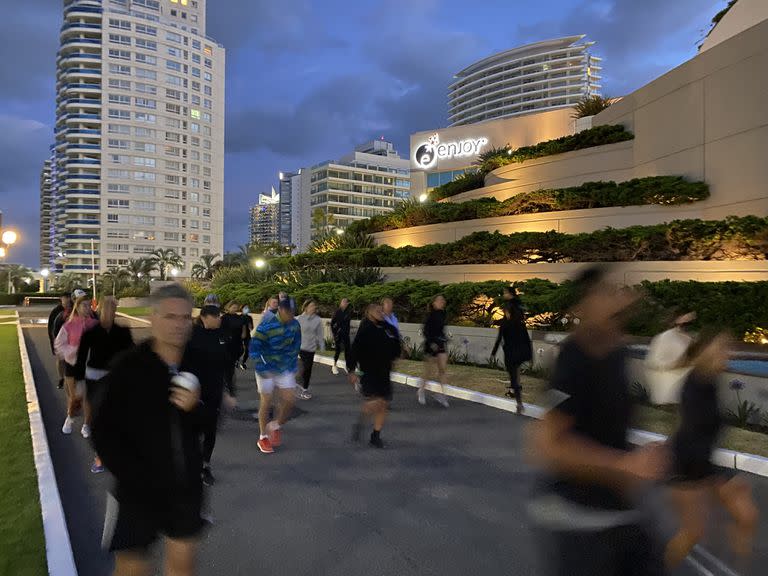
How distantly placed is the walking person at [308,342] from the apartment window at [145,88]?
10339cm

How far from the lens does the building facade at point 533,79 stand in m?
120

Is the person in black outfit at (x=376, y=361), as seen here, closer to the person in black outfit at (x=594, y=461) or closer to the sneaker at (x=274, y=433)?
the sneaker at (x=274, y=433)

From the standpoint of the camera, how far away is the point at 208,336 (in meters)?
6.14

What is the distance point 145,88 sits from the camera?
322 feet

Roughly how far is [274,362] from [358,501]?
2.29 metres

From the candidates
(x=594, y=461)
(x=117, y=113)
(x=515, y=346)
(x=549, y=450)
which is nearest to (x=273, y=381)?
(x=515, y=346)

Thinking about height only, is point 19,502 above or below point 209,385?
below

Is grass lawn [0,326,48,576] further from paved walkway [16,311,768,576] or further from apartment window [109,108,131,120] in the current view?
apartment window [109,108,131,120]

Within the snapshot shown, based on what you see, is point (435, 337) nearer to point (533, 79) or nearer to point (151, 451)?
point (151, 451)

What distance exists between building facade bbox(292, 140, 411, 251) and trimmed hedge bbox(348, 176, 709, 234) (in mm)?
86937

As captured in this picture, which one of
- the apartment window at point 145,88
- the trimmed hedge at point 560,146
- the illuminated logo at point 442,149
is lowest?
the trimmed hedge at point 560,146

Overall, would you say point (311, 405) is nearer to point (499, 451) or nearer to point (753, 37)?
point (499, 451)

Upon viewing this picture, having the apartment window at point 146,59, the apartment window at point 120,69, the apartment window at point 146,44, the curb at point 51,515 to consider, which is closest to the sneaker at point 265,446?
the curb at point 51,515

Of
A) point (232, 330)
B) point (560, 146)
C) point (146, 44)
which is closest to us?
point (232, 330)
